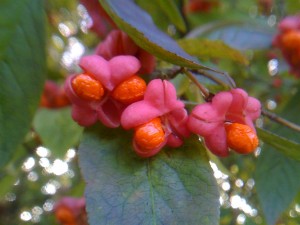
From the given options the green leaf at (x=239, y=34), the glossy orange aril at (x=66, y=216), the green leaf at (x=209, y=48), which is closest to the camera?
the green leaf at (x=209, y=48)

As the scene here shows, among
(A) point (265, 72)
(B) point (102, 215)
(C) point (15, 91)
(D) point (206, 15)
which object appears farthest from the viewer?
(A) point (265, 72)

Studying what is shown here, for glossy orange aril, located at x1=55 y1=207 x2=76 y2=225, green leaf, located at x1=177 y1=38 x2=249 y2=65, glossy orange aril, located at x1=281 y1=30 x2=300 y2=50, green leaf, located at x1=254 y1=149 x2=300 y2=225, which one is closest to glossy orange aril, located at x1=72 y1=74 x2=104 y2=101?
green leaf, located at x1=177 y1=38 x2=249 y2=65

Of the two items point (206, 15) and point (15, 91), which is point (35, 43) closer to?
point (15, 91)

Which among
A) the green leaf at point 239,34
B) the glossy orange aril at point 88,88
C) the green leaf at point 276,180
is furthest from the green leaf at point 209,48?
the green leaf at point 239,34

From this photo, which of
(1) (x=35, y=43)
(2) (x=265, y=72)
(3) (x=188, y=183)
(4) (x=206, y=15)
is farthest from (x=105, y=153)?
(2) (x=265, y=72)

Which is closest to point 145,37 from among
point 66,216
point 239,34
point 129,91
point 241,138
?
point 129,91

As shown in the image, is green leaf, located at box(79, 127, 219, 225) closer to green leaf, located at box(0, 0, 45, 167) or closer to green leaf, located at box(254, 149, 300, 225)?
green leaf, located at box(0, 0, 45, 167)

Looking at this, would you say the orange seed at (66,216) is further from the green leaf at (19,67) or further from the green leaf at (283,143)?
the green leaf at (283,143)
